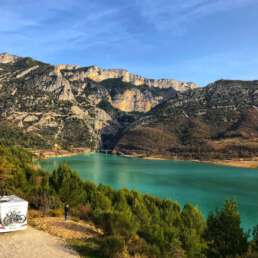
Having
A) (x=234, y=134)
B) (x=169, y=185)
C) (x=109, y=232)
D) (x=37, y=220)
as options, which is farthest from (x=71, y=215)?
(x=234, y=134)

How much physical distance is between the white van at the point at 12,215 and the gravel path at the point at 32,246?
1.65ft

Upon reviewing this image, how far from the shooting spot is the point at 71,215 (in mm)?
31938

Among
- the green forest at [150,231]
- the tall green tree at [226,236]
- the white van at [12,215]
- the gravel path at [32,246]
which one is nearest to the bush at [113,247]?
the green forest at [150,231]

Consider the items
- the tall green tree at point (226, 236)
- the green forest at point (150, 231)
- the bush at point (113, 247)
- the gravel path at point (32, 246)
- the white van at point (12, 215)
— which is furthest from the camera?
the tall green tree at point (226, 236)

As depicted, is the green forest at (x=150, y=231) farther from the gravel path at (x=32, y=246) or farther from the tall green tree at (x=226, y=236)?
the gravel path at (x=32, y=246)

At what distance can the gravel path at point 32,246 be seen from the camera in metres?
19.3

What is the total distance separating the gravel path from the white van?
19.8 inches

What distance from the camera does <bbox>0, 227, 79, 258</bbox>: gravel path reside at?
19266mm

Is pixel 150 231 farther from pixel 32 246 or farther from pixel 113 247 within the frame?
pixel 32 246

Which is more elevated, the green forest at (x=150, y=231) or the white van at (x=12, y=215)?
the white van at (x=12, y=215)

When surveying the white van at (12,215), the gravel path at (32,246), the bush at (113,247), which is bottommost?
the gravel path at (32,246)

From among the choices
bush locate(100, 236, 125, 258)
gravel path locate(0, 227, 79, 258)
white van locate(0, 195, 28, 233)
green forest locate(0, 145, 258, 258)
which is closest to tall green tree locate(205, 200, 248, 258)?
green forest locate(0, 145, 258, 258)

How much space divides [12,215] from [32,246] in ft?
8.67

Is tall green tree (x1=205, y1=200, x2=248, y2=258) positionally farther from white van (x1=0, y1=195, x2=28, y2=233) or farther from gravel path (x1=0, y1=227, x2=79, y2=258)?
white van (x1=0, y1=195, x2=28, y2=233)
